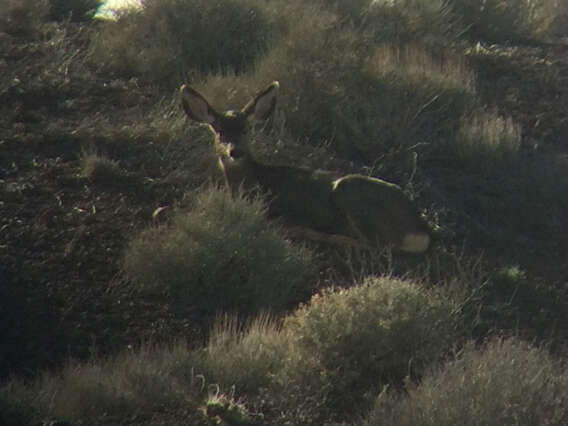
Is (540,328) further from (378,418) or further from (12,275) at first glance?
(12,275)

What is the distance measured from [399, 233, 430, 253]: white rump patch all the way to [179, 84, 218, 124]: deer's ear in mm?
2134

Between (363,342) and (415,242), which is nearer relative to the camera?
(363,342)

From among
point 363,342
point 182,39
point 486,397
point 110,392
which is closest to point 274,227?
point 363,342

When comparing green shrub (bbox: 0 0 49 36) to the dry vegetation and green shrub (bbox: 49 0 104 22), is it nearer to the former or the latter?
the dry vegetation

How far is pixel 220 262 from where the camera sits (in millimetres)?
8375

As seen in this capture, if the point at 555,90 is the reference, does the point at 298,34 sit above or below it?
above

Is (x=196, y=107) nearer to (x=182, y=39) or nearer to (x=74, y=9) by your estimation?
(x=182, y=39)

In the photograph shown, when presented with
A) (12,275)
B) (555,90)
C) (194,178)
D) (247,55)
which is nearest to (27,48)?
(247,55)

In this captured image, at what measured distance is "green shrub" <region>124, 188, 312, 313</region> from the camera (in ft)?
27.3

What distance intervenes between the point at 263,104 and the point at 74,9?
22.2ft

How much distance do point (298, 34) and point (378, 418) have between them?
23.8 feet

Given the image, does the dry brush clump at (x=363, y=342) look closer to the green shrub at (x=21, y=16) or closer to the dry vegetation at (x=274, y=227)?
the dry vegetation at (x=274, y=227)

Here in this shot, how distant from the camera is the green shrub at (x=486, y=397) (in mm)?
5898

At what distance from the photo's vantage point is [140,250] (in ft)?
27.6
